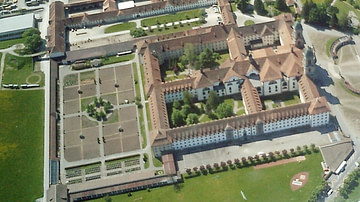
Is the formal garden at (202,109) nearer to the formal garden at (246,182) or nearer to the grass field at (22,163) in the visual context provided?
the formal garden at (246,182)

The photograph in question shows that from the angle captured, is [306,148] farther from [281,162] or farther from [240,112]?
[240,112]

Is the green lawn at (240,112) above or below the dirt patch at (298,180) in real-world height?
above

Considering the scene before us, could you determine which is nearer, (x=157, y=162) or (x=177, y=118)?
(x=157, y=162)

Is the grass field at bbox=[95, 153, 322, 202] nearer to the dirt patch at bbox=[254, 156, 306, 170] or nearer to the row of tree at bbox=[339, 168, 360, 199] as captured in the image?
the dirt patch at bbox=[254, 156, 306, 170]

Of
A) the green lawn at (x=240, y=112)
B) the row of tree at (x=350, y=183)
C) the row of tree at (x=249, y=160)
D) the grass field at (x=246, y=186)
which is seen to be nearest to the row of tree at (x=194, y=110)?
the green lawn at (x=240, y=112)

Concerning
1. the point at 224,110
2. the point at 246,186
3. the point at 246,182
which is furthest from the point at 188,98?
the point at 246,186

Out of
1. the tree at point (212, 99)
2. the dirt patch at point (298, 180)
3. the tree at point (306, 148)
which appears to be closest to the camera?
the dirt patch at point (298, 180)

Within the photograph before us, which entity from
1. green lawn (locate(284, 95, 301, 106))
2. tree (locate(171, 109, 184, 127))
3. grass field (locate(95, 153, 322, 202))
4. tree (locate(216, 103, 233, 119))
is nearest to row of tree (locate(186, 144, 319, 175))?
grass field (locate(95, 153, 322, 202))
